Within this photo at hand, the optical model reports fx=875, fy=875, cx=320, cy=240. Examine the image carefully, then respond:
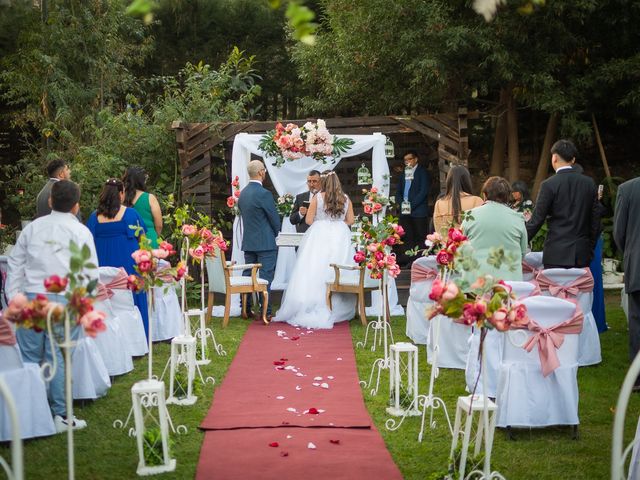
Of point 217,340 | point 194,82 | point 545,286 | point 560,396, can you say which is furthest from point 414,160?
point 560,396

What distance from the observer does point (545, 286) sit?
679 centimetres

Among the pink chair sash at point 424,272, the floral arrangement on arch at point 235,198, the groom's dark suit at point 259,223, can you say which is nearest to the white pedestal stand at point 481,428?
the pink chair sash at point 424,272

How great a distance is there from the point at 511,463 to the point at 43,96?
1206 cm

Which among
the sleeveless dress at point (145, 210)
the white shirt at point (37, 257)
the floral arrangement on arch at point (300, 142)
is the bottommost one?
the white shirt at point (37, 257)

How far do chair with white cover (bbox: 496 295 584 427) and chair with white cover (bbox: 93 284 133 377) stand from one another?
3.02 m

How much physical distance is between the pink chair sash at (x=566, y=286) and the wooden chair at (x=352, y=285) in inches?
116

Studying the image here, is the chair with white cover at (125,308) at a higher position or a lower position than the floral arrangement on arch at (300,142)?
lower

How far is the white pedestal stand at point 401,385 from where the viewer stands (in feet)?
18.7

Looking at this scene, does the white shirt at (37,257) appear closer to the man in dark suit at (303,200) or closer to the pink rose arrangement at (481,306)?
the pink rose arrangement at (481,306)

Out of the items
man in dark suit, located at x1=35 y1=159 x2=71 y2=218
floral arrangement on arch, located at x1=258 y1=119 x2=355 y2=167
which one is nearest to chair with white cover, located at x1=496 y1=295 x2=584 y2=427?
man in dark suit, located at x1=35 y1=159 x2=71 y2=218

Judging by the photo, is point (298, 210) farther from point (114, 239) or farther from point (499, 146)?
point (499, 146)

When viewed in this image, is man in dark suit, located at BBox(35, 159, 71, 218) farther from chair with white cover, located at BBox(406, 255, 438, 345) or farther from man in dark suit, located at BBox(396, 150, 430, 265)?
man in dark suit, located at BBox(396, 150, 430, 265)

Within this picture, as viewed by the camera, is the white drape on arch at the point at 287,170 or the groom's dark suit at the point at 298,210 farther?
the white drape on arch at the point at 287,170

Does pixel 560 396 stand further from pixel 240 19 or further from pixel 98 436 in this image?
pixel 240 19
